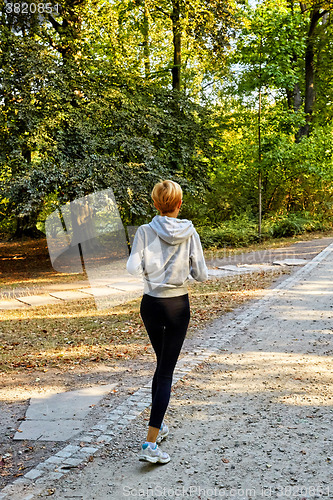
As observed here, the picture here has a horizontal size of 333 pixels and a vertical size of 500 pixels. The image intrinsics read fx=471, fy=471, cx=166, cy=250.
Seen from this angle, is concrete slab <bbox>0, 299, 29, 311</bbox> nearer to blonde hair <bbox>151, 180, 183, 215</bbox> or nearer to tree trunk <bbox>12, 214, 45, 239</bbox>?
blonde hair <bbox>151, 180, 183, 215</bbox>

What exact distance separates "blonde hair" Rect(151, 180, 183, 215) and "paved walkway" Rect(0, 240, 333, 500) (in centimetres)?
177

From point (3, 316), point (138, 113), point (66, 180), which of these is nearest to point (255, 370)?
point (3, 316)

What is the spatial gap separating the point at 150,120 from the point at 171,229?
12194 mm

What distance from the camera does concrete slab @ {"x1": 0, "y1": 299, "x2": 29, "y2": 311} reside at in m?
9.14

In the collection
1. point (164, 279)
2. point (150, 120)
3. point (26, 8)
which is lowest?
point (164, 279)

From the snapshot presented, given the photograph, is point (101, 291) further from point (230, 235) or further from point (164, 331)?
point (230, 235)

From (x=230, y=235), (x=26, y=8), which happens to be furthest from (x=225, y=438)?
(x=230, y=235)

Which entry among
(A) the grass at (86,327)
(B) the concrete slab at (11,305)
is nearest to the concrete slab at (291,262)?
(A) the grass at (86,327)

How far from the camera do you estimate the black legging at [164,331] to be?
322 centimetres

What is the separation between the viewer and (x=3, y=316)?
331 inches

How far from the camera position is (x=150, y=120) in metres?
14.8

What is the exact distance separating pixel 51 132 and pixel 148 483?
11364 mm

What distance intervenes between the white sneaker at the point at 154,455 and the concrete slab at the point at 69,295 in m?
6.90

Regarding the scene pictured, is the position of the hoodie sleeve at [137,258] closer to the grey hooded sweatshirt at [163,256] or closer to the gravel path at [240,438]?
the grey hooded sweatshirt at [163,256]
